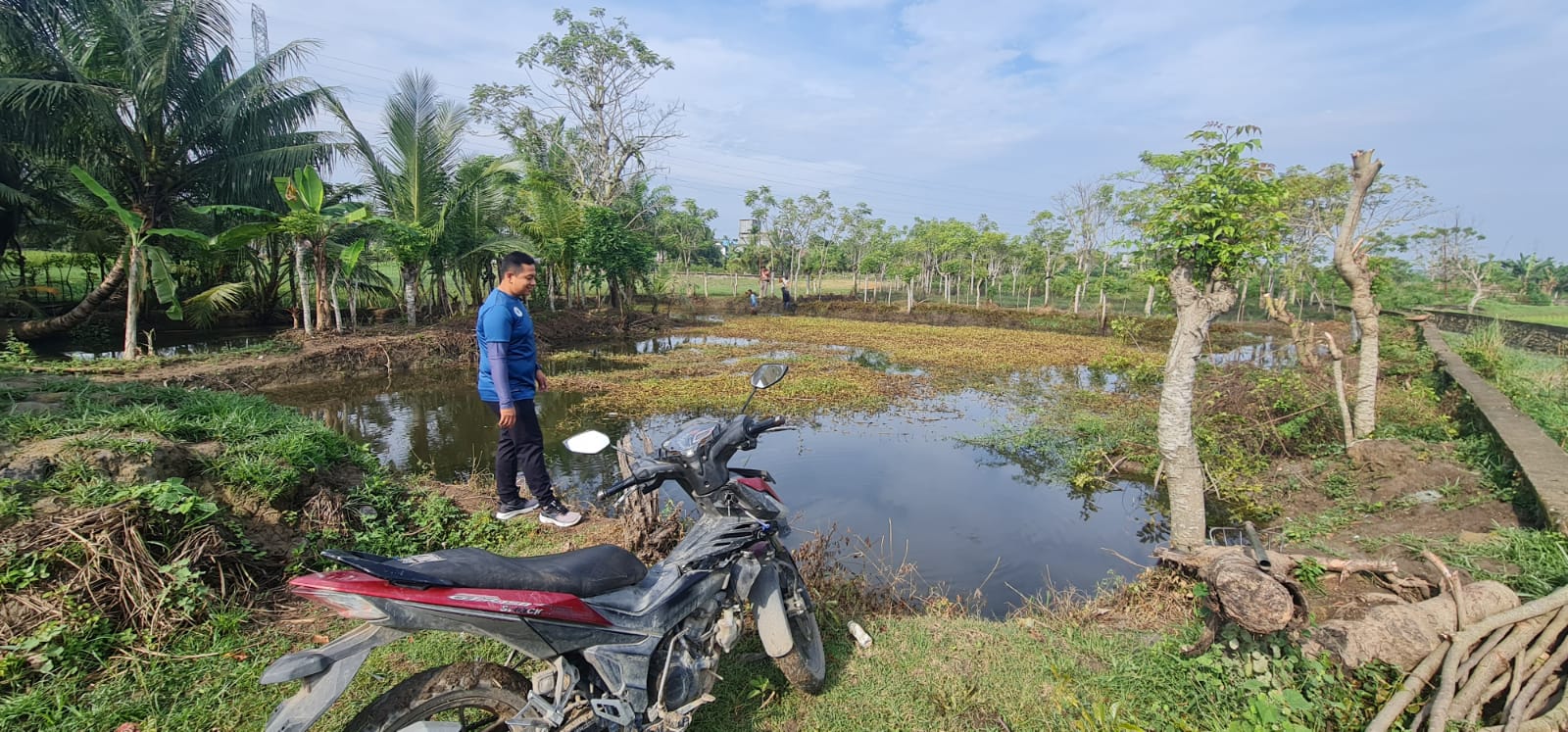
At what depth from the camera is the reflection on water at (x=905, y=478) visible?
488 cm

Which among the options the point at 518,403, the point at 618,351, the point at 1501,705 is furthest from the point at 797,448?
the point at 618,351

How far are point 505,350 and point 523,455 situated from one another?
0.70 m

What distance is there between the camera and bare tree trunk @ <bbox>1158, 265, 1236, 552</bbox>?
12.6ft

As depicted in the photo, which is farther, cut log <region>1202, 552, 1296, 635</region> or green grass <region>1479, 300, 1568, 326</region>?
green grass <region>1479, 300, 1568, 326</region>

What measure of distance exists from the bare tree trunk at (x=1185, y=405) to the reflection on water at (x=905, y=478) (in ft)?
3.17

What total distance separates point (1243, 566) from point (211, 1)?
A: 1729 cm

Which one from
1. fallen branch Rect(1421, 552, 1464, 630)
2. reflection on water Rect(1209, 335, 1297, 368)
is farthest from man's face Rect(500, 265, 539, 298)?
reflection on water Rect(1209, 335, 1297, 368)

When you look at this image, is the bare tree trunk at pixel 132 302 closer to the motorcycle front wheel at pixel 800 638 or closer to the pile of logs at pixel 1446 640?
the motorcycle front wheel at pixel 800 638

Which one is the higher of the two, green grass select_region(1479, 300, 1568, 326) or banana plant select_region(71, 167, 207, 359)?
banana plant select_region(71, 167, 207, 359)

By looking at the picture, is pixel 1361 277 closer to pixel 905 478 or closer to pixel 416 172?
pixel 905 478

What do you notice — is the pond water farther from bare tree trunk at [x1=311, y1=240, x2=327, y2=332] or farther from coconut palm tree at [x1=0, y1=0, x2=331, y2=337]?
coconut palm tree at [x1=0, y1=0, x2=331, y2=337]

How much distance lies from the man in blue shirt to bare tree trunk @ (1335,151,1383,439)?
259 inches

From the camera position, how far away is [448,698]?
171cm

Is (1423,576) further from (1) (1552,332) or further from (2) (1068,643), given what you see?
(1) (1552,332)
